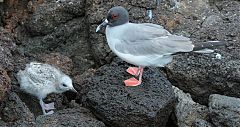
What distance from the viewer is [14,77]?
23.4 feet

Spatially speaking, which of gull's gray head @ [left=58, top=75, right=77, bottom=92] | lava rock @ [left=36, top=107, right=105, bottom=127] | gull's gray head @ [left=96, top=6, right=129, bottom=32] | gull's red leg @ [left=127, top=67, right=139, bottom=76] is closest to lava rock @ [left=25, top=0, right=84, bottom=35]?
gull's gray head @ [left=58, top=75, right=77, bottom=92]

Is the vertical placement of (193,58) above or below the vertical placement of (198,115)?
above

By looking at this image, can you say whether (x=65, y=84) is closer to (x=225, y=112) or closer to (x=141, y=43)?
(x=141, y=43)

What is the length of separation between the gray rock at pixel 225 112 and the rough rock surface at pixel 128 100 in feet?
1.71

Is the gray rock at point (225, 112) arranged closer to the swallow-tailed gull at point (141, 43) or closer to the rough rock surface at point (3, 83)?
the swallow-tailed gull at point (141, 43)

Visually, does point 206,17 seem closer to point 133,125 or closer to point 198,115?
point 198,115

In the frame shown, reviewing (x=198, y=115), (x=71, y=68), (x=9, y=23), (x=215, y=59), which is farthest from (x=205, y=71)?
(x=9, y=23)

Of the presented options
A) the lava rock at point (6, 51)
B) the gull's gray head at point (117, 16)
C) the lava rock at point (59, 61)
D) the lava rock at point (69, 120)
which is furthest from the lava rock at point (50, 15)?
A: the lava rock at point (69, 120)

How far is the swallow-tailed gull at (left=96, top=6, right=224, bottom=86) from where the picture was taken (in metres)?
6.45

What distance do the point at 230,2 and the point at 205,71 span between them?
64.3 inches

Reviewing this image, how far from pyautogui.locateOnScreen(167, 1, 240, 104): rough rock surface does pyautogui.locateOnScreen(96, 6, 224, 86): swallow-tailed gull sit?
769mm

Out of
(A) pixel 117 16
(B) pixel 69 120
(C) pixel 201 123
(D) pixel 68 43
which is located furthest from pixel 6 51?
(C) pixel 201 123

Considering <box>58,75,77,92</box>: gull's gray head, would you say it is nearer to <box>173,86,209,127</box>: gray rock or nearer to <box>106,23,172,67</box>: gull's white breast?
<box>106,23,172,67</box>: gull's white breast

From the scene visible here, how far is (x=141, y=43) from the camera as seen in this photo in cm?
648
